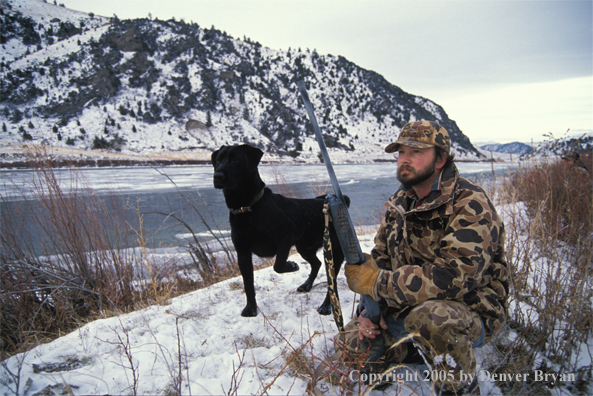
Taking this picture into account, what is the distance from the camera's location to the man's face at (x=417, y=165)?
5.98ft

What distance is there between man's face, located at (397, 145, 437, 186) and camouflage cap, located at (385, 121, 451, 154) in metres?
0.06

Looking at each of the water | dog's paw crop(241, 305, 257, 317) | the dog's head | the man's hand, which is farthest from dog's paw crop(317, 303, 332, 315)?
the water

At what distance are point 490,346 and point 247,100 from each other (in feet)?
199

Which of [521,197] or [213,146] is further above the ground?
[213,146]

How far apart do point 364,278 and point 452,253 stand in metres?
0.50

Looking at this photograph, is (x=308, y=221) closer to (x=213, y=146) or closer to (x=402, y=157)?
(x=402, y=157)

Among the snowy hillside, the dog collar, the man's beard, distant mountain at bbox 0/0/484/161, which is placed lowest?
the snowy hillside

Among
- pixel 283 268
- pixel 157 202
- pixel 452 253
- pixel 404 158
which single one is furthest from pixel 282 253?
pixel 157 202

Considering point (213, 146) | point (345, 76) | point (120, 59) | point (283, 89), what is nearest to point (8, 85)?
point (120, 59)

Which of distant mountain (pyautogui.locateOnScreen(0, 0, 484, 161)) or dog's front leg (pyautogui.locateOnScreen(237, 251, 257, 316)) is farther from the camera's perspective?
distant mountain (pyautogui.locateOnScreen(0, 0, 484, 161))

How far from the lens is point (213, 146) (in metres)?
44.5

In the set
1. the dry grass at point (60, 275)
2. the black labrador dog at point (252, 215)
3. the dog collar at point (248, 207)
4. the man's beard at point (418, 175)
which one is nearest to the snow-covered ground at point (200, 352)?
the black labrador dog at point (252, 215)

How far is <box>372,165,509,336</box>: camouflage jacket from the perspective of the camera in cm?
154

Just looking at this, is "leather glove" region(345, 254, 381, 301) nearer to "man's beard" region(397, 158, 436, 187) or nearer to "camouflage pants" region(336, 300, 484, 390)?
"camouflage pants" region(336, 300, 484, 390)
